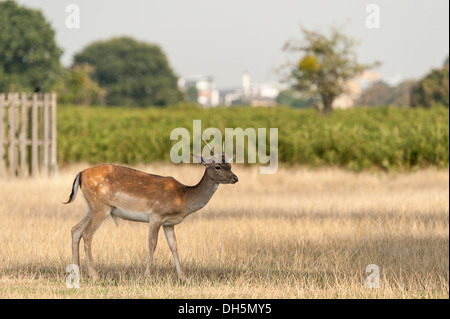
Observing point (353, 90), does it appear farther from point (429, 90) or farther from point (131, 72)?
point (131, 72)

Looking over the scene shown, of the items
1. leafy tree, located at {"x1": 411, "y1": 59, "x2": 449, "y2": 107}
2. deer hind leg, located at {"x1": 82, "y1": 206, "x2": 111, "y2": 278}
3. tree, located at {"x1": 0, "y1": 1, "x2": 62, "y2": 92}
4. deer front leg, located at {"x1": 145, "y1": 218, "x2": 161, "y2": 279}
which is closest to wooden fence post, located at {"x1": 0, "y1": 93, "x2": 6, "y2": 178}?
deer hind leg, located at {"x1": 82, "y1": 206, "x2": 111, "y2": 278}

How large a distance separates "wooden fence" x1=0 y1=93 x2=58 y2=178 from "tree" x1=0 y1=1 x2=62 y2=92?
57.8 m

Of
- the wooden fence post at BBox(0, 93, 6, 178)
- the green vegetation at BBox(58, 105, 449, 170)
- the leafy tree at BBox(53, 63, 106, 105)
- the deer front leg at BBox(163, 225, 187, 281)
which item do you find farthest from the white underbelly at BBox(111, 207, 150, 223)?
the leafy tree at BBox(53, 63, 106, 105)

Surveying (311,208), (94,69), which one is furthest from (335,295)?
(94,69)

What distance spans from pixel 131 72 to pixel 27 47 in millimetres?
32978

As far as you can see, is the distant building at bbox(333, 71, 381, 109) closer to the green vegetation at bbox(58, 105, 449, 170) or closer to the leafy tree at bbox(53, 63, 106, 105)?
the green vegetation at bbox(58, 105, 449, 170)

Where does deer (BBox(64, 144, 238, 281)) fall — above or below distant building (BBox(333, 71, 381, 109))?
below

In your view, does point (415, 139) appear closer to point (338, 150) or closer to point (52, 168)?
point (338, 150)

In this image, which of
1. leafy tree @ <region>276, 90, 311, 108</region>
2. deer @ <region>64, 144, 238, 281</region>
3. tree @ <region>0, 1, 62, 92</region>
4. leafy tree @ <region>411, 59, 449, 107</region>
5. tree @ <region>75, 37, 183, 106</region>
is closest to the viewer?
deer @ <region>64, 144, 238, 281</region>

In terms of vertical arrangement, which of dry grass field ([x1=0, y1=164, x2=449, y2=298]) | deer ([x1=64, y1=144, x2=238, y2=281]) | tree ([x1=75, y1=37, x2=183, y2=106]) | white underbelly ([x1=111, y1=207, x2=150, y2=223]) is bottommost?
dry grass field ([x1=0, y1=164, x2=449, y2=298])

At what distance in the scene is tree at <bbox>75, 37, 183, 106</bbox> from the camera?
10925 cm

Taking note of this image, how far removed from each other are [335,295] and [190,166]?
671 inches

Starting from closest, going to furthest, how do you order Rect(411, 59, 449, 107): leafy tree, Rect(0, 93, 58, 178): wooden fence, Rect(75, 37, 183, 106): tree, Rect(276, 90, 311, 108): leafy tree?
1. Rect(0, 93, 58, 178): wooden fence
2. Rect(411, 59, 449, 107): leafy tree
3. Rect(75, 37, 183, 106): tree
4. Rect(276, 90, 311, 108): leafy tree

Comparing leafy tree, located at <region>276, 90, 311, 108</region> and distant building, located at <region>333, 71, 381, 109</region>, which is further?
leafy tree, located at <region>276, 90, 311, 108</region>
